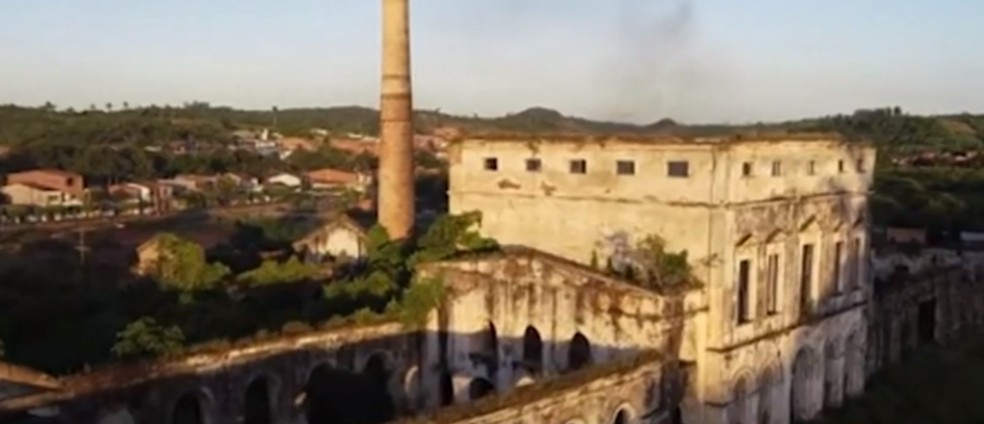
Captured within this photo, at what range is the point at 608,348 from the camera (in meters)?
19.6

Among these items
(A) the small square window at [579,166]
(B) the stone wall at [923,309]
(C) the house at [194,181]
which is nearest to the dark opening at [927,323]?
(B) the stone wall at [923,309]

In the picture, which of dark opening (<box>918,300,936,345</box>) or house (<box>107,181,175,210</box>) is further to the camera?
house (<box>107,181,175,210</box>)

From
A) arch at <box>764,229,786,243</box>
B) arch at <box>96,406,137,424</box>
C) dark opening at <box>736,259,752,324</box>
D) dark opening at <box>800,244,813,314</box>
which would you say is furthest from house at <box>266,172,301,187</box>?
arch at <box>96,406,137,424</box>

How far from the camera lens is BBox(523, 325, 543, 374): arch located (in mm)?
20703

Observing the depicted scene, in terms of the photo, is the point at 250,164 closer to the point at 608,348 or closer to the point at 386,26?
the point at 386,26

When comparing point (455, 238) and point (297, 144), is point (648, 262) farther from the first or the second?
point (297, 144)

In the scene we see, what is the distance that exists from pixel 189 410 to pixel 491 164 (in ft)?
29.0

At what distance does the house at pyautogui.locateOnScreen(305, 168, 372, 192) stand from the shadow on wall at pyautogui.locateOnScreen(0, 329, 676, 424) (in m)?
59.6

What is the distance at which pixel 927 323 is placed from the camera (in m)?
30.7

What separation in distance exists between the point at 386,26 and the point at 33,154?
61.9 meters

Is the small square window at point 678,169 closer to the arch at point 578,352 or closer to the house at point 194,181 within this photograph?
the arch at point 578,352

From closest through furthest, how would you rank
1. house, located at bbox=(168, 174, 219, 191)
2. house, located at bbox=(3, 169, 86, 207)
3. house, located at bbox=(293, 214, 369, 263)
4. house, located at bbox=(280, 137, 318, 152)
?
house, located at bbox=(293, 214, 369, 263)
house, located at bbox=(3, 169, 86, 207)
house, located at bbox=(168, 174, 219, 191)
house, located at bbox=(280, 137, 318, 152)

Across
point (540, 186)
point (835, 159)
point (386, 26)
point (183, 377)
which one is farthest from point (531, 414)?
point (386, 26)

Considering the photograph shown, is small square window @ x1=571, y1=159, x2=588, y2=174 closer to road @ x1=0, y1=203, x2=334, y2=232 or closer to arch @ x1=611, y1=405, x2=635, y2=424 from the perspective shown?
arch @ x1=611, y1=405, x2=635, y2=424
